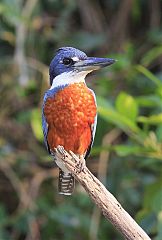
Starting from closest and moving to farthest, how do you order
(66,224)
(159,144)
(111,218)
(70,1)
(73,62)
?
1. (111,218)
2. (73,62)
3. (159,144)
4. (66,224)
5. (70,1)

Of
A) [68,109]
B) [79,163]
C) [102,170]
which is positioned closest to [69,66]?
[68,109]

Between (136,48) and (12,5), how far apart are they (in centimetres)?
103

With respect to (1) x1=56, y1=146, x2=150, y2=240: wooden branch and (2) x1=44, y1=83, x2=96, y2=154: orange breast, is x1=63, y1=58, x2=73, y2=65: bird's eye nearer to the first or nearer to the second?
(2) x1=44, y1=83, x2=96, y2=154: orange breast

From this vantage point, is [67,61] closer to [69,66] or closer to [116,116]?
[69,66]

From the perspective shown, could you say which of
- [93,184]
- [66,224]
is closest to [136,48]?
[66,224]

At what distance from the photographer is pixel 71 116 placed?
250 centimetres

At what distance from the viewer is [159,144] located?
2998mm

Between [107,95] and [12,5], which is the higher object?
[12,5]

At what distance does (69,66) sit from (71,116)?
177mm

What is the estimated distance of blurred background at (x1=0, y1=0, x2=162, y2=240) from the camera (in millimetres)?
4043

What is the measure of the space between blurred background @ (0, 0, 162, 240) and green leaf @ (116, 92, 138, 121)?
64cm

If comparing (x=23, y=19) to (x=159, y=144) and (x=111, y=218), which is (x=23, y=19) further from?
(x=111, y=218)

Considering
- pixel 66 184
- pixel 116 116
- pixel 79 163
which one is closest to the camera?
pixel 79 163

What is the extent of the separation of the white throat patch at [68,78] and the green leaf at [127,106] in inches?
21.4
